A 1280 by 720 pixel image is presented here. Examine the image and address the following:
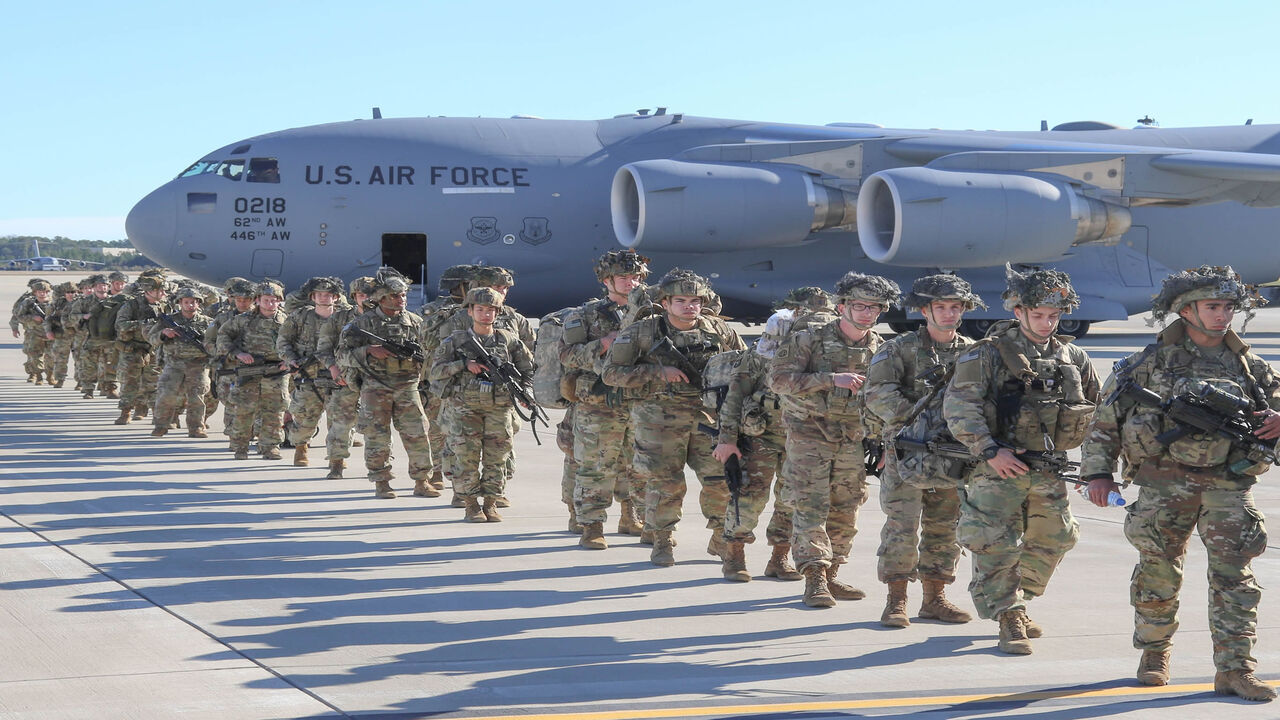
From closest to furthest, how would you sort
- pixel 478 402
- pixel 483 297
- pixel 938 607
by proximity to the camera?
1. pixel 938 607
2. pixel 478 402
3. pixel 483 297

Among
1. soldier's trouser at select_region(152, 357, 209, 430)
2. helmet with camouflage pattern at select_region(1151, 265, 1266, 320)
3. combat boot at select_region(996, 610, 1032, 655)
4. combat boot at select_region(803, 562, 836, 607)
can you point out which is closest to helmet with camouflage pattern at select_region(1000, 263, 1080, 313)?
helmet with camouflage pattern at select_region(1151, 265, 1266, 320)

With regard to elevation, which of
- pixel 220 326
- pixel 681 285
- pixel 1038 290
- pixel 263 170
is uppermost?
pixel 263 170

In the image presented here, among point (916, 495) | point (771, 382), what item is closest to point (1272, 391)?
point (916, 495)

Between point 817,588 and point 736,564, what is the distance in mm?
805

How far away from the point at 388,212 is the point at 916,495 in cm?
1731

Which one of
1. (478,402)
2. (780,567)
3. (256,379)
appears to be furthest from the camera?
(256,379)

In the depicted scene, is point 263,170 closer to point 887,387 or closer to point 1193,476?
point 887,387

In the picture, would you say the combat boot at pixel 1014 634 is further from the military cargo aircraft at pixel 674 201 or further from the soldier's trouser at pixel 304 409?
the military cargo aircraft at pixel 674 201

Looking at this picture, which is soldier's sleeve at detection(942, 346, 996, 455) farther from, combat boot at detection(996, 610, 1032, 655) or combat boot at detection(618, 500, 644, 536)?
combat boot at detection(618, 500, 644, 536)

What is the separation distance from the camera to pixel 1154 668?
6055 mm

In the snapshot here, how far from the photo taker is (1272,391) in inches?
237

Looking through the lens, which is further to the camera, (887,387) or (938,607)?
(938,607)

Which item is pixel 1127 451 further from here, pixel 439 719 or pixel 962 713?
pixel 439 719

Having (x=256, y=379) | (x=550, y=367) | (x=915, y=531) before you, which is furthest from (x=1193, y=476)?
(x=256, y=379)
